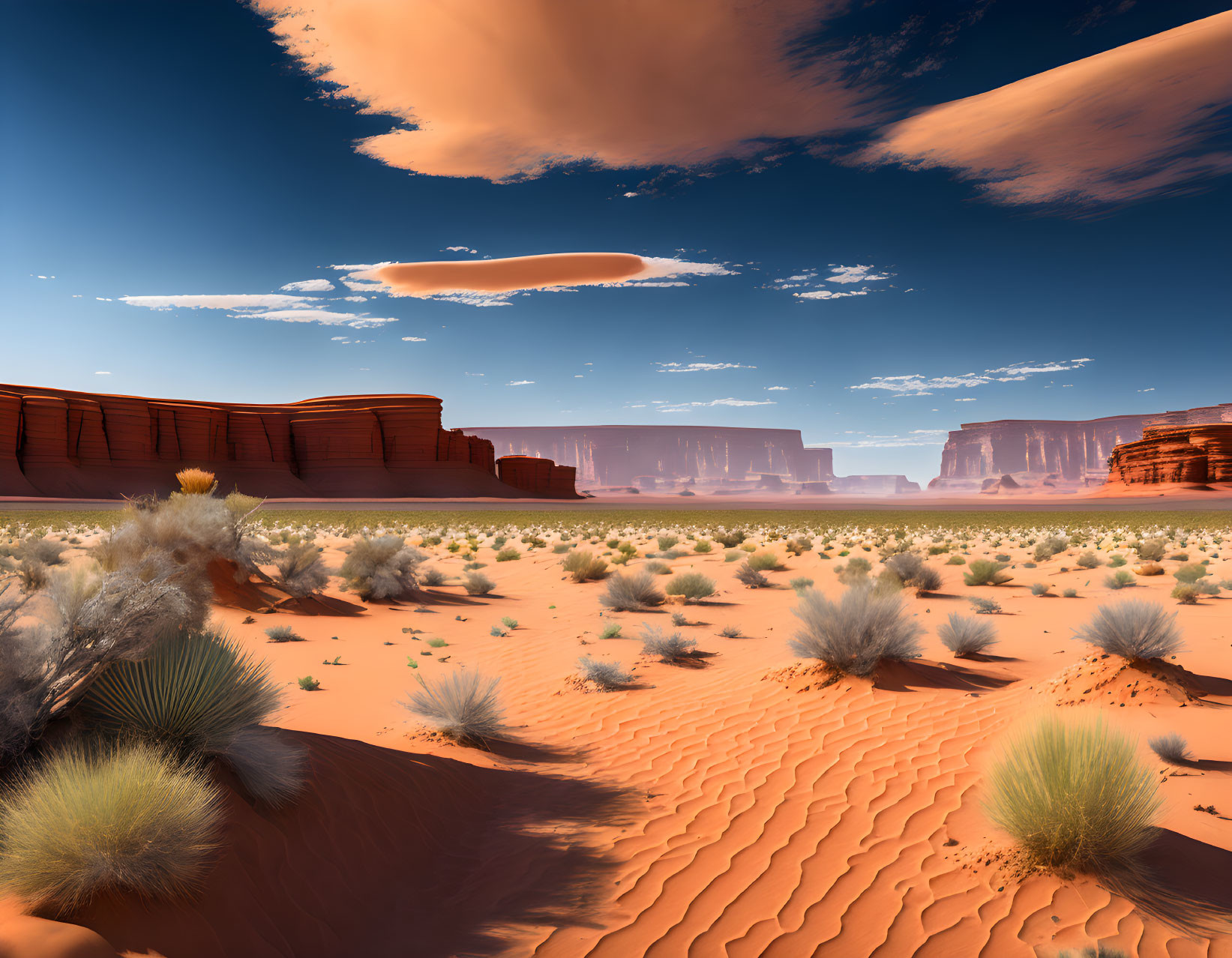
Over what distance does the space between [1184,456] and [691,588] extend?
291ft

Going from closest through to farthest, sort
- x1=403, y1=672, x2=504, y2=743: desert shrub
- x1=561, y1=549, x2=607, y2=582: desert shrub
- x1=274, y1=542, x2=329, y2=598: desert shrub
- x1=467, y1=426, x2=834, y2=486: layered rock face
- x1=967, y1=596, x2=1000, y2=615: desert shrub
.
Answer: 1. x1=403, y1=672, x2=504, y2=743: desert shrub
2. x1=274, y1=542, x2=329, y2=598: desert shrub
3. x1=967, y1=596, x2=1000, y2=615: desert shrub
4. x1=561, y1=549, x2=607, y2=582: desert shrub
5. x1=467, y1=426, x2=834, y2=486: layered rock face

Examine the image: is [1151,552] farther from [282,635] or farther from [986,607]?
[282,635]

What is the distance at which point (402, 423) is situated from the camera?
71.4 meters

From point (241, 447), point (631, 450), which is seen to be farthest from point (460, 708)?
point (631, 450)

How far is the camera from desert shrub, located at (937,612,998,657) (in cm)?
947

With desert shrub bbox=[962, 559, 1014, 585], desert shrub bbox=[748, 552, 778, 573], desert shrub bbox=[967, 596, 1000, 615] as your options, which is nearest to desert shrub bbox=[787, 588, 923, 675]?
desert shrub bbox=[967, 596, 1000, 615]

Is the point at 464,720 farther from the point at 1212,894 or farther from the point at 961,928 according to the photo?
the point at 1212,894

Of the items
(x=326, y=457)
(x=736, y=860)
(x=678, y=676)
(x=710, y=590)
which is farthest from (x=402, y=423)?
(x=736, y=860)

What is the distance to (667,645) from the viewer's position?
9688 millimetres

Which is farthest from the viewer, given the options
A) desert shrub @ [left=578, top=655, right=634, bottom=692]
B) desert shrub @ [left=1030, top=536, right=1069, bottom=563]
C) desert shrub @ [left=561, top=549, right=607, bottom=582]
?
desert shrub @ [left=1030, top=536, right=1069, bottom=563]

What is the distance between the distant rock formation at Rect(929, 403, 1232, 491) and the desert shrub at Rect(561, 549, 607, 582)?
16123cm

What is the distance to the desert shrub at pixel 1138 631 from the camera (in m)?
6.75

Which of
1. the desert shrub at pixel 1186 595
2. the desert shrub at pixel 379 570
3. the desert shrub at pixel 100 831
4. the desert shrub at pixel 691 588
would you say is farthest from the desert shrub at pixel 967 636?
the desert shrub at pixel 379 570

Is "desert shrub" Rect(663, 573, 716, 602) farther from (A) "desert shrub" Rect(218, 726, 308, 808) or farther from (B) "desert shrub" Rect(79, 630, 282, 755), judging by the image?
(B) "desert shrub" Rect(79, 630, 282, 755)
